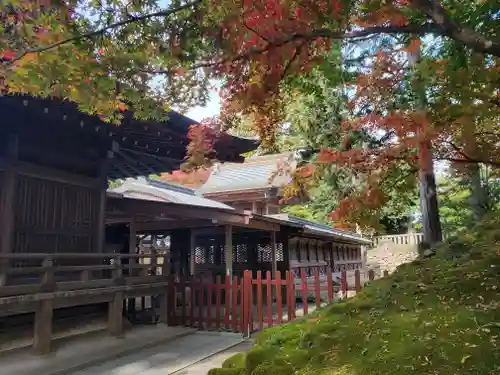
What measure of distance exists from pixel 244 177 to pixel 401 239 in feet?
39.1

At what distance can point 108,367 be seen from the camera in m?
6.24

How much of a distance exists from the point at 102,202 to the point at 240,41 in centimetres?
589

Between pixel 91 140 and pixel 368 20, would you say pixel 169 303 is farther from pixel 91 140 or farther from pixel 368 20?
pixel 368 20

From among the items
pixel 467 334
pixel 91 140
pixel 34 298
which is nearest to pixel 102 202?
pixel 91 140

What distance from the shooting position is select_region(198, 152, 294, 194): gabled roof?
789 inches

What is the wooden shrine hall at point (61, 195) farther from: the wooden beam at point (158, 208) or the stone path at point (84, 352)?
the wooden beam at point (158, 208)

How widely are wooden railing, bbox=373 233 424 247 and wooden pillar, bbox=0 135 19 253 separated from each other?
24110 millimetres

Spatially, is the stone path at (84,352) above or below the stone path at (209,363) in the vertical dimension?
above

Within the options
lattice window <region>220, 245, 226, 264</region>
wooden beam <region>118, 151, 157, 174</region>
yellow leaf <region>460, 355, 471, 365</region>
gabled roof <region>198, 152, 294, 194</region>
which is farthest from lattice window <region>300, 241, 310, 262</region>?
yellow leaf <region>460, 355, 471, 365</region>

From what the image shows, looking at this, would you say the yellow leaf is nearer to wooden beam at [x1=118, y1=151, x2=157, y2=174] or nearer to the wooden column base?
the wooden column base

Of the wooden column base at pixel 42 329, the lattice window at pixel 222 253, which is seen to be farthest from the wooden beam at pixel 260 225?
the wooden column base at pixel 42 329

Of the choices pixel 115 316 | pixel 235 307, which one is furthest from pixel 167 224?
pixel 115 316

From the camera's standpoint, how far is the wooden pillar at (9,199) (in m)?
6.71

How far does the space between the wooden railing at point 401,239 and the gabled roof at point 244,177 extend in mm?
9238
